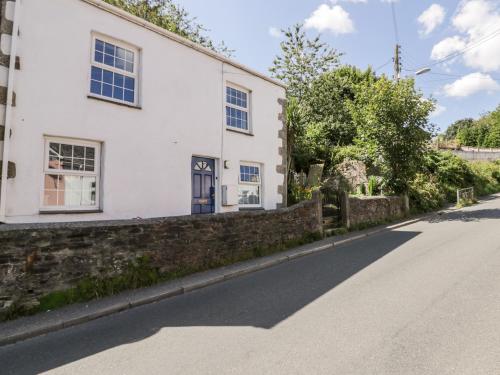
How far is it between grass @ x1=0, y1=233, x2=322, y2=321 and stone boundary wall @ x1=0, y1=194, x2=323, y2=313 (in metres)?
0.06

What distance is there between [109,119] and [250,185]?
5.55m

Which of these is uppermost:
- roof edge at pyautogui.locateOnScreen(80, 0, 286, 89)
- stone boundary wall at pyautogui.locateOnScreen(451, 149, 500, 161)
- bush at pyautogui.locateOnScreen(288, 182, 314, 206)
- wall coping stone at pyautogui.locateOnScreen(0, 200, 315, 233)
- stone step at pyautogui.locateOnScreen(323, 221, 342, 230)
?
stone boundary wall at pyautogui.locateOnScreen(451, 149, 500, 161)

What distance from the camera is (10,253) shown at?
16.5 feet

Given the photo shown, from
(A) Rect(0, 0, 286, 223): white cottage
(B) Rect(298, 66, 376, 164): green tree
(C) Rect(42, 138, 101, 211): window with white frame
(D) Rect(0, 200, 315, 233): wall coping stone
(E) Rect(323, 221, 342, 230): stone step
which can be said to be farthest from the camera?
(B) Rect(298, 66, 376, 164): green tree

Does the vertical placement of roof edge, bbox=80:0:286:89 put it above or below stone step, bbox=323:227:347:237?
above

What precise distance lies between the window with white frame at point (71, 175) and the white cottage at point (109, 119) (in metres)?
0.02

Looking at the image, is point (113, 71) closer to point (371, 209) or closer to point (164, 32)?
point (164, 32)

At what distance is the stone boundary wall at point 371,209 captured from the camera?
13.6 m

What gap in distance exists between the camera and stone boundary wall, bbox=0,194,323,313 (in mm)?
5098

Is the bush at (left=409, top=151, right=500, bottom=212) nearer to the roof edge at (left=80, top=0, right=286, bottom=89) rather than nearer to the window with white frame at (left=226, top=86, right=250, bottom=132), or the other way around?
the window with white frame at (left=226, top=86, right=250, bottom=132)

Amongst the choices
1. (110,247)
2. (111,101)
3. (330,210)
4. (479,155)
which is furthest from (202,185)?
(479,155)

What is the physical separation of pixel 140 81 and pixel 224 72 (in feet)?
10.7

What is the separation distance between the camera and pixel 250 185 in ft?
40.4

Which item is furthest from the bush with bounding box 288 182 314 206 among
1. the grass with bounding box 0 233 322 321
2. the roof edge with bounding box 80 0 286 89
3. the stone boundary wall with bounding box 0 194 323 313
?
the grass with bounding box 0 233 322 321
